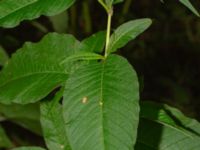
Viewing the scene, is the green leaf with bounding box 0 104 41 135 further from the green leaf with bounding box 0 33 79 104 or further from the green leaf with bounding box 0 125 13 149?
the green leaf with bounding box 0 33 79 104

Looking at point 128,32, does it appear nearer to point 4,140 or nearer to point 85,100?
point 85,100

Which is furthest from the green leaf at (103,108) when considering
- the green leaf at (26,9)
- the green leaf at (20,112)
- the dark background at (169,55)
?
the dark background at (169,55)

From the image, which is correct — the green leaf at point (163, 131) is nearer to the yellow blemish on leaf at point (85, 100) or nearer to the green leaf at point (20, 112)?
the yellow blemish on leaf at point (85, 100)

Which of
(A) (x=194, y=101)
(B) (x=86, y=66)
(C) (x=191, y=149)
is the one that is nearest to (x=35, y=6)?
(B) (x=86, y=66)

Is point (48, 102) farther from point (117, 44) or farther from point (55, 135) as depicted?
point (117, 44)

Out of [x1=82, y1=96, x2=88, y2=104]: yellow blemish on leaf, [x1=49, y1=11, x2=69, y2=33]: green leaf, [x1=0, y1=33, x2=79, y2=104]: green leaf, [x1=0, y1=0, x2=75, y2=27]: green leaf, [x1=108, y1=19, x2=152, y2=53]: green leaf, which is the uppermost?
[x1=0, y1=0, x2=75, y2=27]: green leaf

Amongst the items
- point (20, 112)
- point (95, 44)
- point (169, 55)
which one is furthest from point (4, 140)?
point (169, 55)

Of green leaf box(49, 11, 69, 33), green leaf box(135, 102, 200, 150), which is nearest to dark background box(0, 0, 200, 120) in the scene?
green leaf box(49, 11, 69, 33)
